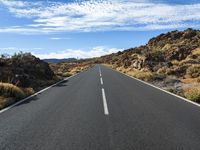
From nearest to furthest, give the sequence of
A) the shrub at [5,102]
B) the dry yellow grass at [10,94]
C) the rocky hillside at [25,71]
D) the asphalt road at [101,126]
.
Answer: the asphalt road at [101,126], the shrub at [5,102], the dry yellow grass at [10,94], the rocky hillside at [25,71]

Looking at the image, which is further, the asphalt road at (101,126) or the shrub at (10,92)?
the shrub at (10,92)

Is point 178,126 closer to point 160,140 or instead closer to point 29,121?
point 160,140

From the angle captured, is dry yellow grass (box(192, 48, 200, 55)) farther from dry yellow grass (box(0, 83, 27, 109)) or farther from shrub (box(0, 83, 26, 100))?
shrub (box(0, 83, 26, 100))

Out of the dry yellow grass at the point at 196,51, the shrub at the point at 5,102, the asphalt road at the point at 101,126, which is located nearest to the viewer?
the asphalt road at the point at 101,126

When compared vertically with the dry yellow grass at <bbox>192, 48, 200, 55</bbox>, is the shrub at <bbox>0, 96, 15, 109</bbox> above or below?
below

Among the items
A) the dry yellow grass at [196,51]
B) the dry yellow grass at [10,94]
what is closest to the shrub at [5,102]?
the dry yellow grass at [10,94]

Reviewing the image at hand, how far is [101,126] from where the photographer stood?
8.61m

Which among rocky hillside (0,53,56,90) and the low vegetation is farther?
rocky hillside (0,53,56,90)

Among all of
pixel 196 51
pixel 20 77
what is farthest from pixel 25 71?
pixel 196 51

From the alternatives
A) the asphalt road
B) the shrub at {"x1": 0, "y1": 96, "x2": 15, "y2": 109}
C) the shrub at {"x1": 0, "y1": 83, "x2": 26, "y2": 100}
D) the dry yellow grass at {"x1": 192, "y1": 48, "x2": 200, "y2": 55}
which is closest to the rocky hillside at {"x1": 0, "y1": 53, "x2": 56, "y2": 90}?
the shrub at {"x1": 0, "y1": 83, "x2": 26, "y2": 100}

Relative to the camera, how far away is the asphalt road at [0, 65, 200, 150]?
22.2ft

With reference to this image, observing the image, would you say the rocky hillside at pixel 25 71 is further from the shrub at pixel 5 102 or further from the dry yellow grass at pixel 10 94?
the shrub at pixel 5 102

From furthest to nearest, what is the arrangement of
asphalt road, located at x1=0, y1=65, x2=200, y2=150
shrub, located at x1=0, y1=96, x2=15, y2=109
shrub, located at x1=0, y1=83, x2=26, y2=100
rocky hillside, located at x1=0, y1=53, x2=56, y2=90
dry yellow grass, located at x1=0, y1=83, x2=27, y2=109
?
1. rocky hillside, located at x1=0, y1=53, x2=56, y2=90
2. shrub, located at x1=0, y1=83, x2=26, y2=100
3. dry yellow grass, located at x1=0, y1=83, x2=27, y2=109
4. shrub, located at x1=0, y1=96, x2=15, y2=109
5. asphalt road, located at x1=0, y1=65, x2=200, y2=150

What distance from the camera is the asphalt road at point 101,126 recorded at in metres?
6.77
